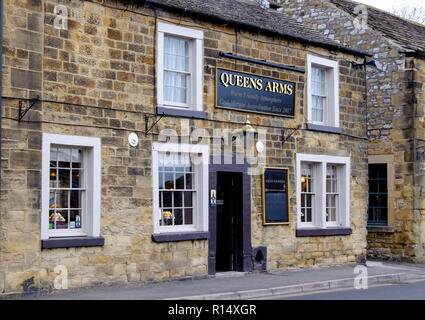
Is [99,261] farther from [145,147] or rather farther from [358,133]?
[358,133]

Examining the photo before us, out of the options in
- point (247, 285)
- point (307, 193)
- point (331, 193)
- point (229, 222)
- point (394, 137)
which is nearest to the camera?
point (247, 285)

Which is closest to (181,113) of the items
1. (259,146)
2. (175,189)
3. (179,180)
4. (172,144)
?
(172,144)

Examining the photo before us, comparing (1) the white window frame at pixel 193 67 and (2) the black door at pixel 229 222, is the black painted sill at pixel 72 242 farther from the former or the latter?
(2) the black door at pixel 229 222

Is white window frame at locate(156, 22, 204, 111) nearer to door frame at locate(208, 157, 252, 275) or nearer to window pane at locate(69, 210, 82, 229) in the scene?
door frame at locate(208, 157, 252, 275)

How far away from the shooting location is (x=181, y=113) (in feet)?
47.1

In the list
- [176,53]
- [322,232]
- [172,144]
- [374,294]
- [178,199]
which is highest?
[176,53]

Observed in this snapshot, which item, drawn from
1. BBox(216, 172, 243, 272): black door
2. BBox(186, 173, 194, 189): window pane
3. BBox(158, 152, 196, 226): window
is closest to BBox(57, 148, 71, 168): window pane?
BBox(158, 152, 196, 226): window

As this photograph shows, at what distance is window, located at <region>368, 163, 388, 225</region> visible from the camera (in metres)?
21.1

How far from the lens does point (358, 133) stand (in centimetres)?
1875

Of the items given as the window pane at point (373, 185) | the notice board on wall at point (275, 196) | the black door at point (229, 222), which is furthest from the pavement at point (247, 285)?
the window pane at point (373, 185)

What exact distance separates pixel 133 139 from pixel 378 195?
421 inches

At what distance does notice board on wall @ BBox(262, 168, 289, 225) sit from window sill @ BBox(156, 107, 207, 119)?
2.42 metres

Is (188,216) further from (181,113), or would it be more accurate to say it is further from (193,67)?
(193,67)

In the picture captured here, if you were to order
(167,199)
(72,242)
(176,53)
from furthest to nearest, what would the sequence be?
(176,53) → (167,199) → (72,242)
